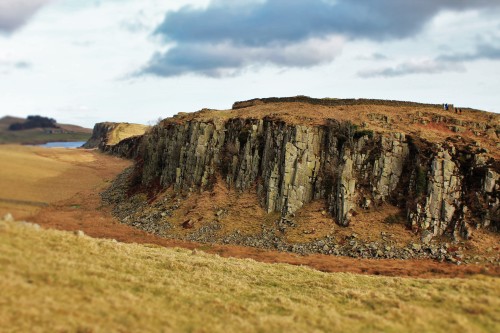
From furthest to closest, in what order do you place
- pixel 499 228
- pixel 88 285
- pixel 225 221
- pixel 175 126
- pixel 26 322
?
pixel 175 126, pixel 225 221, pixel 499 228, pixel 88 285, pixel 26 322

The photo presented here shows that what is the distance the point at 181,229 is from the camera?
2298 inches

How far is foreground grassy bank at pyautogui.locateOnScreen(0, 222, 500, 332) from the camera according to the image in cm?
2036

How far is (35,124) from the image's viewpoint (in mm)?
22422

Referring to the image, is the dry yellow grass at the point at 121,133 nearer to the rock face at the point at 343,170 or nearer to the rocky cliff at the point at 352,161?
the rocky cliff at the point at 352,161

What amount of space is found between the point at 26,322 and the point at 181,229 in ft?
131

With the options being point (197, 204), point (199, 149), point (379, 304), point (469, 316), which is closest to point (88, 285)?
point (379, 304)

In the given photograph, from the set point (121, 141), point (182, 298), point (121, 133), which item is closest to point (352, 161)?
point (182, 298)

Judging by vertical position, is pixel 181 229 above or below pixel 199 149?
below

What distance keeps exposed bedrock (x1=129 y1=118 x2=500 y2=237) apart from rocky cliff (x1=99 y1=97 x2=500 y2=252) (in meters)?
0.14

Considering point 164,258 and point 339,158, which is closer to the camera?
point 164,258

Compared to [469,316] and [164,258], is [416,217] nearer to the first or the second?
[469,316]

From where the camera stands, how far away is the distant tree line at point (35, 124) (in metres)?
21.8

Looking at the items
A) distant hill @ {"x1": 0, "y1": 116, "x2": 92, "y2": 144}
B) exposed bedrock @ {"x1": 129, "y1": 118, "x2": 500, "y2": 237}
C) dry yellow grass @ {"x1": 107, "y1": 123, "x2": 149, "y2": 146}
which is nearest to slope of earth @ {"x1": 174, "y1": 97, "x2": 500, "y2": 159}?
exposed bedrock @ {"x1": 129, "y1": 118, "x2": 500, "y2": 237}

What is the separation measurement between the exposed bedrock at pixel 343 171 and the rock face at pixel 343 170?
0.13 metres
